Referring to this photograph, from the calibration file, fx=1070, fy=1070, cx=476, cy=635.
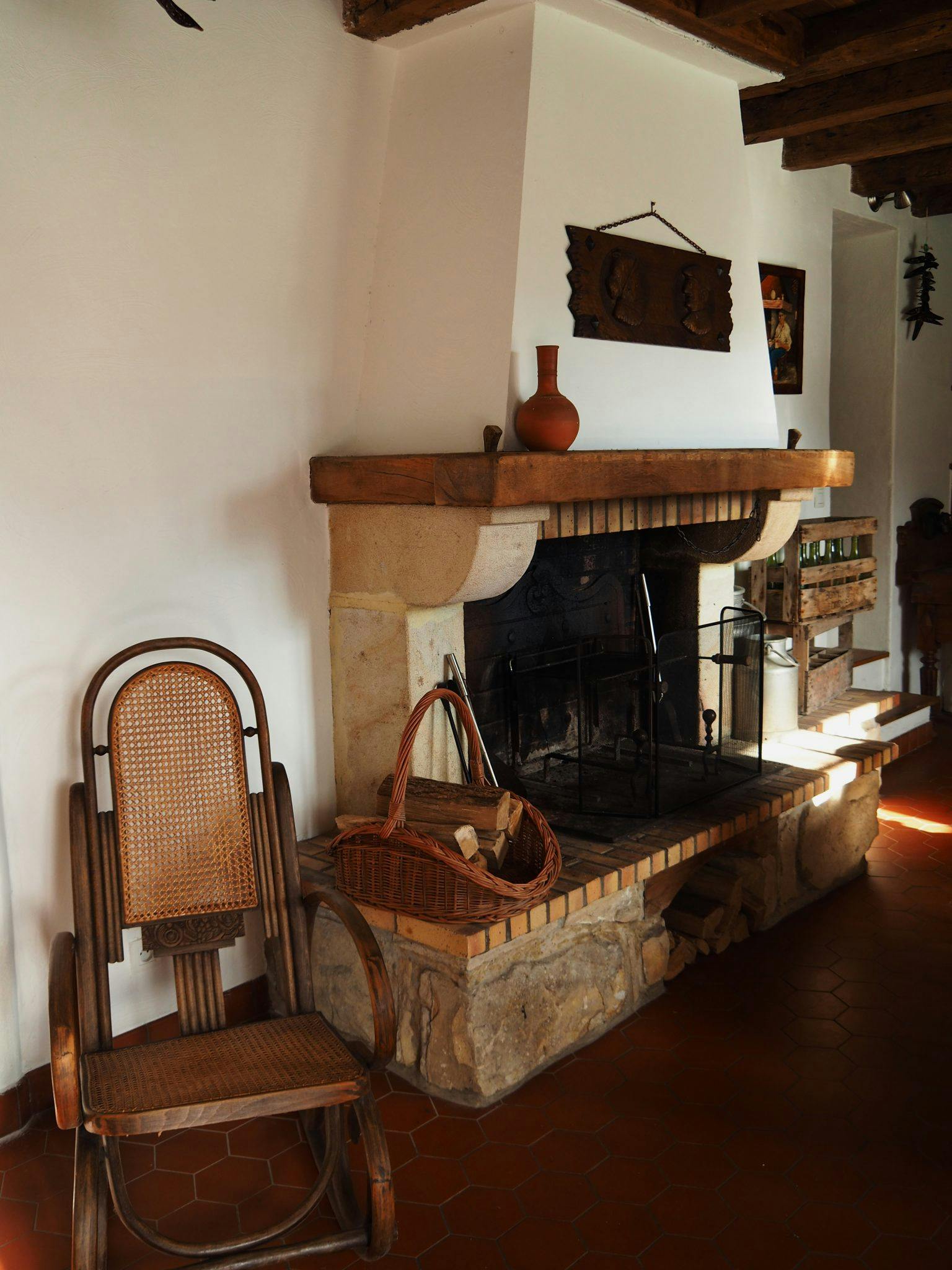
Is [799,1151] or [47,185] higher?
[47,185]

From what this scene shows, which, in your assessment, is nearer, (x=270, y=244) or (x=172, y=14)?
(x=172, y=14)

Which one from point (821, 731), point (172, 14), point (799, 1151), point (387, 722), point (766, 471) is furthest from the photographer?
point (821, 731)

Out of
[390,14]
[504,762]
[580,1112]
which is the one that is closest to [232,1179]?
[580,1112]

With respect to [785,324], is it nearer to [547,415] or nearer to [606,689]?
[606,689]

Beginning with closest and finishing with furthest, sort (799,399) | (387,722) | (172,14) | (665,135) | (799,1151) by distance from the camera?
(172,14) < (799,1151) < (387,722) < (665,135) < (799,399)

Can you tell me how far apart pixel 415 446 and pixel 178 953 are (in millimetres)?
1377

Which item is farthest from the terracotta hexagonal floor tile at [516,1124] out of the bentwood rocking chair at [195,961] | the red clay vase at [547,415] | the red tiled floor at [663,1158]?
the red clay vase at [547,415]

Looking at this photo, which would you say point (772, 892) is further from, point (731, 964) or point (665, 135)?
point (665, 135)

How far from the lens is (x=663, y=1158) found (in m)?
2.25

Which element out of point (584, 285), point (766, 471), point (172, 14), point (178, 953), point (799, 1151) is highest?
point (172, 14)

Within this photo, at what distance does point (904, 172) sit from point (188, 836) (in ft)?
13.9

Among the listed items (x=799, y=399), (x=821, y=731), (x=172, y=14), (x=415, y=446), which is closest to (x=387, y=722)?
(x=415, y=446)

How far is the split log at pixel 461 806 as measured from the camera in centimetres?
249

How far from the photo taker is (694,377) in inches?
126
